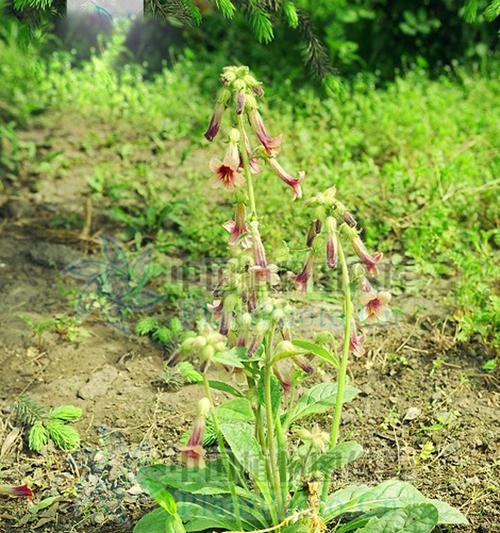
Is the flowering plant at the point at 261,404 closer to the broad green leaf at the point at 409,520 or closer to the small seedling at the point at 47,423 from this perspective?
the broad green leaf at the point at 409,520

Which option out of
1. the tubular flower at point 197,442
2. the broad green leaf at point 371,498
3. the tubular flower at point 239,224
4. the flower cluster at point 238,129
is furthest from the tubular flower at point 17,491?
the flower cluster at point 238,129

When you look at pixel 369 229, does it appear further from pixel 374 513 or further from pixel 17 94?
pixel 17 94

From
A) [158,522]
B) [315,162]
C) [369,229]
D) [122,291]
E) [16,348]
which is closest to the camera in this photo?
[158,522]

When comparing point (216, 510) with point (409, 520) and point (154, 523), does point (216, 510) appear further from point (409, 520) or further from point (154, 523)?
point (409, 520)

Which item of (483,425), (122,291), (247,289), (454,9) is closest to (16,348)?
(122,291)

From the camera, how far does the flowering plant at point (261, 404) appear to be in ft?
7.99

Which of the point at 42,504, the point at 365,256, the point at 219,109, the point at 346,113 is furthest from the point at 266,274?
the point at 346,113

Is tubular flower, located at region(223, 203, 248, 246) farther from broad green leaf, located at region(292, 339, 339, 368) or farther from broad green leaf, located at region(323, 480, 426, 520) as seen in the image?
broad green leaf, located at region(323, 480, 426, 520)

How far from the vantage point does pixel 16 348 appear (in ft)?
12.5

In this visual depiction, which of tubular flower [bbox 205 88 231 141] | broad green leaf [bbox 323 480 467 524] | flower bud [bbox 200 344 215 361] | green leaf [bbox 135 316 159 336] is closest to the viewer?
flower bud [bbox 200 344 215 361]

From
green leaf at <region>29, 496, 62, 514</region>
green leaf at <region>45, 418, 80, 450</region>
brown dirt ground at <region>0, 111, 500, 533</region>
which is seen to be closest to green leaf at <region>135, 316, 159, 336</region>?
brown dirt ground at <region>0, 111, 500, 533</region>

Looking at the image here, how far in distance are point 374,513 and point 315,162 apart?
9.06 feet

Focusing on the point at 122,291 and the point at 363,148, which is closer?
the point at 122,291

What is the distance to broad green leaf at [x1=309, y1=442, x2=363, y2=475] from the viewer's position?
2.43 meters
